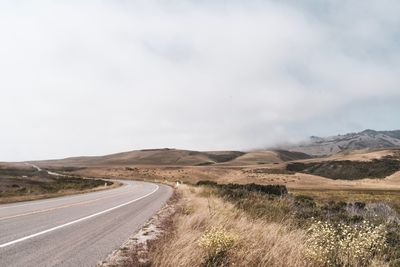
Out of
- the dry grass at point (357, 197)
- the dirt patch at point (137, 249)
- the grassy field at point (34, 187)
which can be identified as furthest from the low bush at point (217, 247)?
the dry grass at point (357, 197)

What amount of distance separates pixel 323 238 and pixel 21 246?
6.86m

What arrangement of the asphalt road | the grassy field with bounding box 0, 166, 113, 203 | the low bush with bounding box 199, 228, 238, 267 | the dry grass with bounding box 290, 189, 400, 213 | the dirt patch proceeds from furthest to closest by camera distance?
1. the dry grass with bounding box 290, 189, 400, 213
2. the grassy field with bounding box 0, 166, 113, 203
3. the asphalt road
4. the dirt patch
5. the low bush with bounding box 199, 228, 238, 267

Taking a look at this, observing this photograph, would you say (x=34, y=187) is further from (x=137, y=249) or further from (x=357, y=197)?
(x=137, y=249)

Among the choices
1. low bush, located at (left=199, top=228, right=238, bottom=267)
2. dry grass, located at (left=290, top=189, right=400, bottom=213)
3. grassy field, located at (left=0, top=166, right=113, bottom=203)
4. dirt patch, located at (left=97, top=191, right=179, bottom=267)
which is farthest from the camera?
dry grass, located at (left=290, top=189, right=400, bottom=213)

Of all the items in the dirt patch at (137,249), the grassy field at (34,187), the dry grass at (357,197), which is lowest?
the dry grass at (357,197)

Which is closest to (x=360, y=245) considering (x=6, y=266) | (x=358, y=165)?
(x=6, y=266)

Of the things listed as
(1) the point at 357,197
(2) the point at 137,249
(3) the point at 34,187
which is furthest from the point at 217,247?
(1) the point at 357,197

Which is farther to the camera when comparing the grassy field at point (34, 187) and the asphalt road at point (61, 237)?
the grassy field at point (34, 187)

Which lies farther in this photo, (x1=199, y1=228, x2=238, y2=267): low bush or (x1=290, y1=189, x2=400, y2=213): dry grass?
(x1=290, y1=189, x2=400, y2=213): dry grass

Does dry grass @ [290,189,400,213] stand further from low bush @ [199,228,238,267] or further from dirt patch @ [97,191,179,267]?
low bush @ [199,228,238,267]

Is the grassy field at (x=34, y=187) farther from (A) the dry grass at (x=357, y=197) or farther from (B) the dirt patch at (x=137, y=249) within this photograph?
(A) the dry grass at (x=357, y=197)

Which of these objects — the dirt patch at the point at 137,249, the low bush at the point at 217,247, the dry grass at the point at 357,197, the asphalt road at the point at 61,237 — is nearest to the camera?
the low bush at the point at 217,247

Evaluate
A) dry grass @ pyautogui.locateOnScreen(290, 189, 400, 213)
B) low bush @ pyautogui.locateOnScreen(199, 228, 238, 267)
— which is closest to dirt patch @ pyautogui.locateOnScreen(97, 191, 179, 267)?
low bush @ pyautogui.locateOnScreen(199, 228, 238, 267)

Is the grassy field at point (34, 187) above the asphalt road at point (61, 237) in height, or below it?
above
